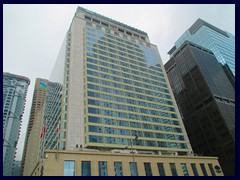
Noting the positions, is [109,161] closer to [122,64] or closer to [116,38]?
[122,64]

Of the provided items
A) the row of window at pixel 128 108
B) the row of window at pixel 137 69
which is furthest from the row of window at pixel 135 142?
the row of window at pixel 137 69

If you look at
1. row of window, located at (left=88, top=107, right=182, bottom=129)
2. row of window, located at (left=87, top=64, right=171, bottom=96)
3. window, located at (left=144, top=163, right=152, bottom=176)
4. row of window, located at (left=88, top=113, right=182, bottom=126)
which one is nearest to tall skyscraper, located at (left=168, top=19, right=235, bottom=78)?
row of window, located at (left=87, top=64, right=171, bottom=96)

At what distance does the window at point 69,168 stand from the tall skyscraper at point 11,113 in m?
108

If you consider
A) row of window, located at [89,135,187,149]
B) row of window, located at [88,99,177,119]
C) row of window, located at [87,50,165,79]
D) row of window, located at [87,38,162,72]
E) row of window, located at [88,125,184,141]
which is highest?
row of window, located at [87,38,162,72]

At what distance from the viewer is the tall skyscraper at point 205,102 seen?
99.3m

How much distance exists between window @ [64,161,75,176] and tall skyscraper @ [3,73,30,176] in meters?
108

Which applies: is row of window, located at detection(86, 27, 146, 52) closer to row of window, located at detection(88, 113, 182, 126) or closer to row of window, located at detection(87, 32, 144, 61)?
row of window, located at detection(87, 32, 144, 61)

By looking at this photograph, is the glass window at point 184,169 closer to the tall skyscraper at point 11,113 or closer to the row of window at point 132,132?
the row of window at point 132,132

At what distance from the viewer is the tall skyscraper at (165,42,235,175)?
326 feet

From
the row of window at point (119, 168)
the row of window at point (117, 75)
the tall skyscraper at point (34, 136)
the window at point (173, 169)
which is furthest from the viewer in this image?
the tall skyscraper at point (34, 136)

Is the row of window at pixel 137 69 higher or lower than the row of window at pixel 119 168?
higher

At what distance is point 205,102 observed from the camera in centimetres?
11600

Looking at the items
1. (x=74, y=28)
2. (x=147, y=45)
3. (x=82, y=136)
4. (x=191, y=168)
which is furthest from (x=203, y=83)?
(x=82, y=136)
